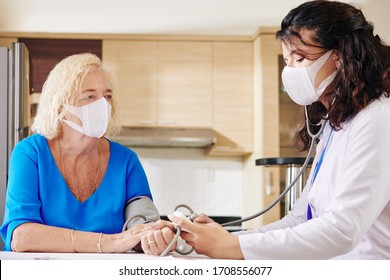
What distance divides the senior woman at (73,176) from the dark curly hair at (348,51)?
0.56 metres

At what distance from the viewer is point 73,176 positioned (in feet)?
5.27

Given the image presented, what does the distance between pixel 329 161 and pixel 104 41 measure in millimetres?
3465

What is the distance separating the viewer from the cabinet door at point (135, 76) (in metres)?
4.32

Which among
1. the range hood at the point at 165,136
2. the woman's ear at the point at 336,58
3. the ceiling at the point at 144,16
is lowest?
the range hood at the point at 165,136

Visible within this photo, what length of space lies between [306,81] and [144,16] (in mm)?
3265

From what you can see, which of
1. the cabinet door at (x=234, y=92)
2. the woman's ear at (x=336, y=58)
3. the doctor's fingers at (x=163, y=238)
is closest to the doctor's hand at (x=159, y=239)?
the doctor's fingers at (x=163, y=238)

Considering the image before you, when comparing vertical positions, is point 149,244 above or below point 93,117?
below

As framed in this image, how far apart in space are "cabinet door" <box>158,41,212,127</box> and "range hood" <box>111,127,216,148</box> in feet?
0.33

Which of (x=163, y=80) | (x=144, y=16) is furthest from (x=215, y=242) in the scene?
(x=144, y=16)

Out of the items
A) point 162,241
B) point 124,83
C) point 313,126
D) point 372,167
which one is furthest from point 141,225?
point 124,83

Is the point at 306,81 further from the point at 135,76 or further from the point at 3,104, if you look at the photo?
the point at 135,76

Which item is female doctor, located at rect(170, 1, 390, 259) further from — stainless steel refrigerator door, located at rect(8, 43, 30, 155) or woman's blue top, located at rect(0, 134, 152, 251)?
stainless steel refrigerator door, located at rect(8, 43, 30, 155)

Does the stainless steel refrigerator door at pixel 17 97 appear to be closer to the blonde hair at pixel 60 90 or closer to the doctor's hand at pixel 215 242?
the blonde hair at pixel 60 90
